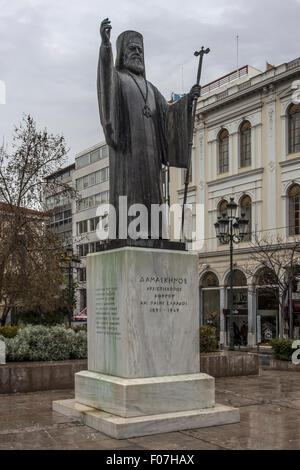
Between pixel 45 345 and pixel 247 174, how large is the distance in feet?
92.4

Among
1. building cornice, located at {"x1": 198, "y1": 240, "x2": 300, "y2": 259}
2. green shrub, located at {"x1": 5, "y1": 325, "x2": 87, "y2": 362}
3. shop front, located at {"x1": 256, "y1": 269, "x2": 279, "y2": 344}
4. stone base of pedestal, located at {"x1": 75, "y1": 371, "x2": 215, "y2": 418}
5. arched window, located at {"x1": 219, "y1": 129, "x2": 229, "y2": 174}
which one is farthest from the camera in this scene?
arched window, located at {"x1": 219, "y1": 129, "x2": 229, "y2": 174}

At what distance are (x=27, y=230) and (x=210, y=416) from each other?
1478cm

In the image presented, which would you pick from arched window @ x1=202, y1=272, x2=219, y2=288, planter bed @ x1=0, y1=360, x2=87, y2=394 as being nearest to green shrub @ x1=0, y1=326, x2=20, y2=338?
planter bed @ x1=0, y1=360, x2=87, y2=394

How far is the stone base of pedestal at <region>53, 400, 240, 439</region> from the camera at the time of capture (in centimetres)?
746

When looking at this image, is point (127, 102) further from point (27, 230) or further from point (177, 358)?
point (27, 230)

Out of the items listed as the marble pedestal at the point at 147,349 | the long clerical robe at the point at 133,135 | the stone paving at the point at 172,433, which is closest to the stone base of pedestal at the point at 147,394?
the marble pedestal at the point at 147,349

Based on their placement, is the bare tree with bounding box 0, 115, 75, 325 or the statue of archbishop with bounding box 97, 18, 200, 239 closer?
the statue of archbishop with bounding box 97, 18, 200, 239

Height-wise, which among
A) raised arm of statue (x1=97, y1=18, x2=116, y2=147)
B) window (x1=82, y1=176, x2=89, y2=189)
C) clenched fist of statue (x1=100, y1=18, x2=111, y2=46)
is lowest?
raised arm of statue (x1=97, y1=18, x2=116, y2=147)

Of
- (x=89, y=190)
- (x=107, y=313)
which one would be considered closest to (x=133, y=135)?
(x=107, y=313)

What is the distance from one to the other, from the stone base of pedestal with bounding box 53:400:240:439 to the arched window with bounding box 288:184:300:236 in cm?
2806

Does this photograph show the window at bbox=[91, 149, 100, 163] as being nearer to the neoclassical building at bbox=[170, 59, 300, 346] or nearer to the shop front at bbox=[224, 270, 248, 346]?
the neoclassical building at bbox=[170, 59, 300, 346]

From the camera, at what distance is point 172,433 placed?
7.71 metres

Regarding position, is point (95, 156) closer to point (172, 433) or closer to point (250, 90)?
point (250, 90)

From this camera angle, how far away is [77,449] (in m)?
6.88
